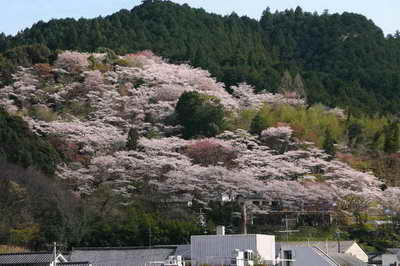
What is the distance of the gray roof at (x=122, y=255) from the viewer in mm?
32812

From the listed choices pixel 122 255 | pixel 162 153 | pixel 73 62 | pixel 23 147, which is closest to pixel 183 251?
pixel 122 255

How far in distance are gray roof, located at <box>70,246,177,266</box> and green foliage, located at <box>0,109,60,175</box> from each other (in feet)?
31.5

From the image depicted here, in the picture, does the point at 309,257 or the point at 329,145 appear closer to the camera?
the point at 309,257

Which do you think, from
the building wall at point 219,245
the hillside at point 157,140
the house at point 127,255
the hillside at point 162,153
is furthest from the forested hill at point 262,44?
the building wall at point 219,245

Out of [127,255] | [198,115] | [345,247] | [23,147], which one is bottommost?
[127,255]

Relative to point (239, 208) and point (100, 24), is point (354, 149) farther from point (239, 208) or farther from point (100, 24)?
point (100, 24)

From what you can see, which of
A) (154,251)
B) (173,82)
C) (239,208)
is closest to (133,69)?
(173,82)

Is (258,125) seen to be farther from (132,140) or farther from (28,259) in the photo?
(28,259)

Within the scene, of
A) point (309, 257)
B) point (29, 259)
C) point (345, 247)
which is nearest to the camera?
point (309, 257)

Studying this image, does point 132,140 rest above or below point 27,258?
above

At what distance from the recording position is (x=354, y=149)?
51.2 meters

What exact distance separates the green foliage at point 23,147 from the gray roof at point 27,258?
40.9ft

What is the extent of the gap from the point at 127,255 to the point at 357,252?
8500 millimetres

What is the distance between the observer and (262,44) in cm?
7800
